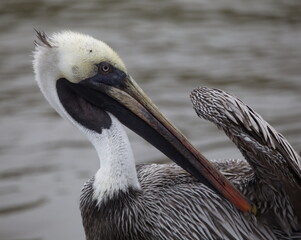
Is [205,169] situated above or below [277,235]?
above

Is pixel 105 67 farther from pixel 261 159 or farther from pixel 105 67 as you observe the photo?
pixel 261 159

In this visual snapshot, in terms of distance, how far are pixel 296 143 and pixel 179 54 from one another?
2857 millimetres

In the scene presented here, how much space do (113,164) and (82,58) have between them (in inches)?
24.8

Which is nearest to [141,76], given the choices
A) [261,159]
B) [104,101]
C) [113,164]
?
[104,101]

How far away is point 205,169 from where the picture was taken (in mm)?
4703

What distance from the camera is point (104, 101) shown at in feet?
16.1

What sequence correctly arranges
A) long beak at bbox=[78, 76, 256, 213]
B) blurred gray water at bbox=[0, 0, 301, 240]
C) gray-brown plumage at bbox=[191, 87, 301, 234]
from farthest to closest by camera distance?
1. blurred gray water at bbox=[0, 0, 301, 240]
2. long beak at bbox=[78, 76, 256, 213]
3. gray-brown plumage at bbox=[191, 87, 301, 234]

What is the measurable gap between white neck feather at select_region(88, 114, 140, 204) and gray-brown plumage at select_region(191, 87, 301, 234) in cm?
49

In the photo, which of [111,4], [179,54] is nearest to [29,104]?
[179,54]

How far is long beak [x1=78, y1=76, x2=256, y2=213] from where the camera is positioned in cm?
469

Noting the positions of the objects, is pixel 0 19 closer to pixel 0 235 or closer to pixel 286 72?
pixel 286 72

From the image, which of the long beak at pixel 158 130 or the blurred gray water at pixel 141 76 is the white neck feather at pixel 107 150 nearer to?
the long beak at pixel 158 130

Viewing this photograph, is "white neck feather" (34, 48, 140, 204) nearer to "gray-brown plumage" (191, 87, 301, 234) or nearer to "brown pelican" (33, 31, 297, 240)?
"brown pelican" (33, 31, 297, 240)

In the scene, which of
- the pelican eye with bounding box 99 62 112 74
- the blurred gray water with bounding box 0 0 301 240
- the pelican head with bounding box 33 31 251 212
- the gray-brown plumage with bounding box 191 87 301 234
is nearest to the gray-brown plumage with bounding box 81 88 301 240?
the gray-brown plumage with bounding box 191 87 301 234
